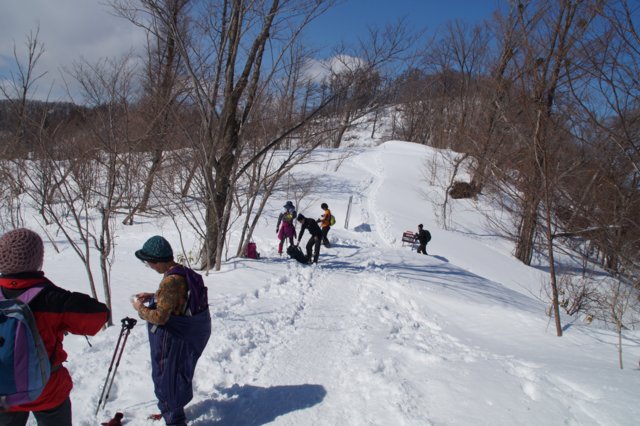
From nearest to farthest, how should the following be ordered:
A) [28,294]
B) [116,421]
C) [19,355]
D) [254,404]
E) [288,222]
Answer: [19,355] < [28,294] < [116,421] < [254,404] < [288,222]

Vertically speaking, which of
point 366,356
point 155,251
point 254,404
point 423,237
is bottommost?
point 254,404

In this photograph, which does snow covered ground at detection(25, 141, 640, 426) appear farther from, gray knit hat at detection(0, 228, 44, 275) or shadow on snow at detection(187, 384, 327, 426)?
gray knit hat at detection(0, 228, 44, 275)

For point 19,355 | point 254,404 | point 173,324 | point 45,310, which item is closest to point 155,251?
point 173,324

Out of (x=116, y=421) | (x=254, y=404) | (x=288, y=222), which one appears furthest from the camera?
(x=288, y=222)

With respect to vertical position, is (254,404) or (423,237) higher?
(423,237)

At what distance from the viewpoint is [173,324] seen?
2576 mm

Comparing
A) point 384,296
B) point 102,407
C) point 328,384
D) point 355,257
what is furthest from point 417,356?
point 355,257

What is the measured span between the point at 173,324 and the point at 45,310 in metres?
0.85

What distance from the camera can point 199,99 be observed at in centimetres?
622

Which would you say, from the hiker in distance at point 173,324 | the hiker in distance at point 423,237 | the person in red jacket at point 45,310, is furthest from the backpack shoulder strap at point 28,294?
the hiker in distance at point 423,237

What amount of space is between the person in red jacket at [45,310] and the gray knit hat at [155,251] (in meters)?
0.56

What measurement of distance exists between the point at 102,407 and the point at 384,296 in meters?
4.67

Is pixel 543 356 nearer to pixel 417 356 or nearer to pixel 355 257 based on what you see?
pixel 417 356

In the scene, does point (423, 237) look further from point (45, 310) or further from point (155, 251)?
point (45, 310)
